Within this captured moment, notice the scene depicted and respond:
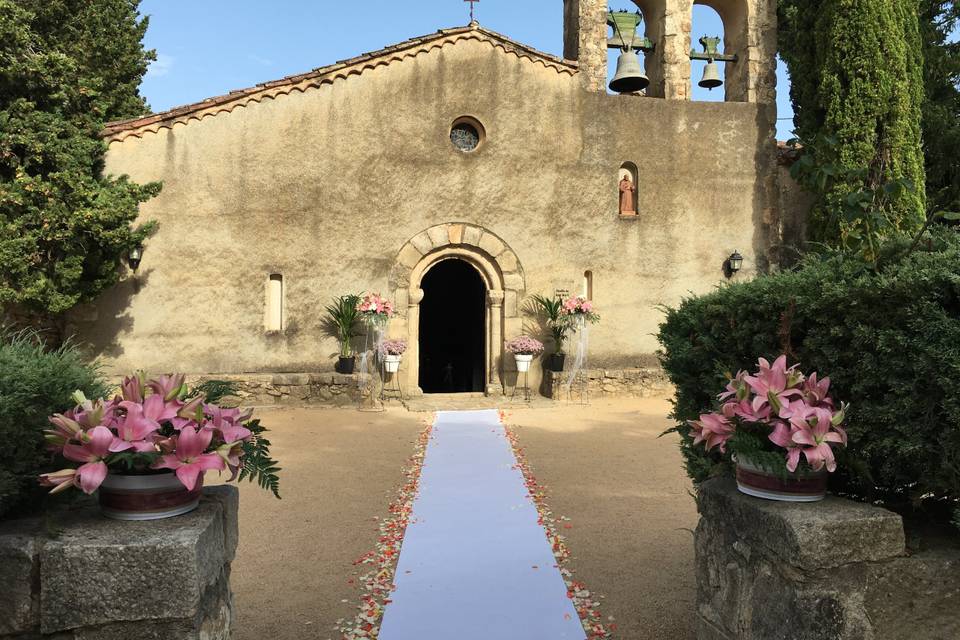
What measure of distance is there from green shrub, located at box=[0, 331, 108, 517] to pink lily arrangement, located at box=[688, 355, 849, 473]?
233cm

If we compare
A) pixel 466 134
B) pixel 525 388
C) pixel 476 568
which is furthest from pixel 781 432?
pixel 466 134

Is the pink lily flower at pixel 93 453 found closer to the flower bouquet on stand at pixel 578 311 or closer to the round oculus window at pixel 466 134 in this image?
the flower bouquet on stand at pixel 578 311

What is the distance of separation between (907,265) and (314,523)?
463cm

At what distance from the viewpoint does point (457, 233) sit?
11320 millimetres

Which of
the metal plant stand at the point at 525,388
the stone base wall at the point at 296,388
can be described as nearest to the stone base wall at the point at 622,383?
the metal plant stand at the point at 525,388

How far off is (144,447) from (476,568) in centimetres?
286

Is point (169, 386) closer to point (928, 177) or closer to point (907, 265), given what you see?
point (907, 265)

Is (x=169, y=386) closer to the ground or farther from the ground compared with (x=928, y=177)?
→ closer to the ground

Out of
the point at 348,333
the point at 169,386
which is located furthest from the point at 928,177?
the point at 169,386

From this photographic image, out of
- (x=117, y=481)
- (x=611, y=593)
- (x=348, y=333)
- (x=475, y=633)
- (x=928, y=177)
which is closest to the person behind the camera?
(x=117, y=481)

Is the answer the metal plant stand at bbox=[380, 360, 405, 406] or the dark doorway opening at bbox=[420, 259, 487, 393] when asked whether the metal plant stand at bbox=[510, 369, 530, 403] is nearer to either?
the metal plant stand at bbox=[380, 360, 405, 406]

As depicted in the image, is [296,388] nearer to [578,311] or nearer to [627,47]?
[578,311]

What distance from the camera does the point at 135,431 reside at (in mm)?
1939

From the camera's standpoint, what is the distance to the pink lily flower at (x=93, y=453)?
1.83 meters
